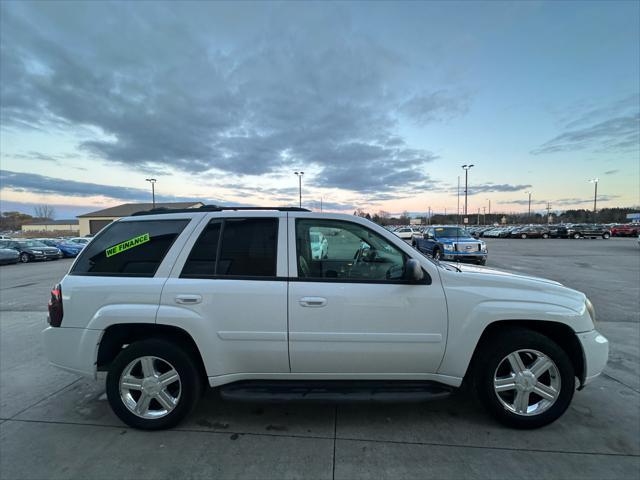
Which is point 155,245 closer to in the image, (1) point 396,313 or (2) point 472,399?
(1) point 396,313

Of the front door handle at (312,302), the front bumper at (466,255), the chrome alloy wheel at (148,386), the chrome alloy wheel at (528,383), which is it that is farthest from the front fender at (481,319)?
the front bumper at (466,255)

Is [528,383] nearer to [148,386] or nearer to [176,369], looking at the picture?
[176,369]

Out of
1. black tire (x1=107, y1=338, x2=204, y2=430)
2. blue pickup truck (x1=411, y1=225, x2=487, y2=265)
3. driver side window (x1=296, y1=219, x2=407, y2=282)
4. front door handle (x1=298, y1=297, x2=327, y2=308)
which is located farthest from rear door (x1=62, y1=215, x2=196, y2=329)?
blue pickup truck (x1=411, y1=225, x2=487, y2=265)

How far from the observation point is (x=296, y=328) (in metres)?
2.63

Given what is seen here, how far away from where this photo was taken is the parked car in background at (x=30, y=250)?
2066cm

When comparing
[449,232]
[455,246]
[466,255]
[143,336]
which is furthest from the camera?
[449,232]

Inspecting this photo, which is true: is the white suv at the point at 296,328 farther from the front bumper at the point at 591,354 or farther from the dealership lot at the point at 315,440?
the dealership lot at the point at 315,440

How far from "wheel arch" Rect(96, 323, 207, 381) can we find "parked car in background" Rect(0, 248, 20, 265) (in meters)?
23.0

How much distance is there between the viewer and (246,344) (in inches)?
104

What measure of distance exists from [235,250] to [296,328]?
0.86 metres

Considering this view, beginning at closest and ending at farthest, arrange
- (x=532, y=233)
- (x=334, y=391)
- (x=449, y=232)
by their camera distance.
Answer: (x=334, y=391) → (x=449, y=232) → (x=532, y=233)

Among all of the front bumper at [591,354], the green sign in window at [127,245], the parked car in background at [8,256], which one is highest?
the green sign in window at [127,245]

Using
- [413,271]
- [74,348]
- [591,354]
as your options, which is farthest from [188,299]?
[591,354]

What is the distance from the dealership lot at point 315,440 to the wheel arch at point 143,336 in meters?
0.56
